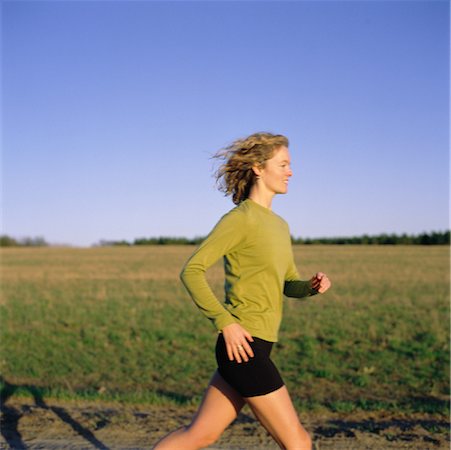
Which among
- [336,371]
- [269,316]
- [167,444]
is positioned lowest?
[336,371]

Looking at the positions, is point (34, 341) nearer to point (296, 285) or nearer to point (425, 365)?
point (425, 365)

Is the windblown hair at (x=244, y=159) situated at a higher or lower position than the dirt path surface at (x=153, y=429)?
higher

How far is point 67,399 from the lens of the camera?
6.91m

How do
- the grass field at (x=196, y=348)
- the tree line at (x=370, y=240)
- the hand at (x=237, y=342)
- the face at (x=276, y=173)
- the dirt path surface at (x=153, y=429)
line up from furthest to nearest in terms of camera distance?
the tree line at (x=370, y=240) < the grass field at (x=196, y=348) < the dirt path surface at (x=153, y=429) < the face at (x=276, y=173) < the hand at (x=237, y=342)

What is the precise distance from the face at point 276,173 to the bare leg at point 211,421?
3.28 ft

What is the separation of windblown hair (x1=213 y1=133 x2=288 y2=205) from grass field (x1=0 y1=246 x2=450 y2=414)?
4.33 m

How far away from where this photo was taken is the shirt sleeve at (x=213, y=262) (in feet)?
9.27

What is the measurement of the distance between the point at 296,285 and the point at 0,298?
1681 centimetres

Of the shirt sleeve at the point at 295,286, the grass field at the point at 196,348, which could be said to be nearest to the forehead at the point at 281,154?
the shirt sleeve at the point at 295,286

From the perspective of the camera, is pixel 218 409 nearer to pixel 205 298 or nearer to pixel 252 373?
pixel 252 373

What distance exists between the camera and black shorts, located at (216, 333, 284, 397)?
2.87 m

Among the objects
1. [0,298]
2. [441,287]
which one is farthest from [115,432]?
[441,287]

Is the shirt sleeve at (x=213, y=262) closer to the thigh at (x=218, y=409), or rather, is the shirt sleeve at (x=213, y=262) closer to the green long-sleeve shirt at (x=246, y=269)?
the green long-sleeve shirt at (x=246, y=269)

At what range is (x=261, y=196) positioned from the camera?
10.3 ft
